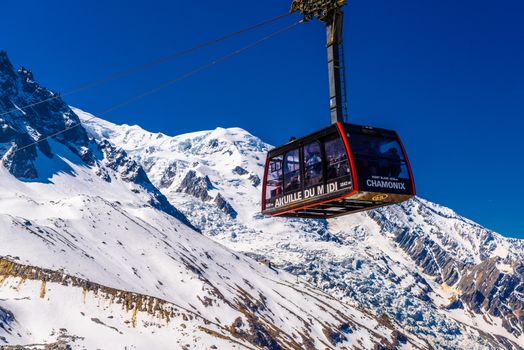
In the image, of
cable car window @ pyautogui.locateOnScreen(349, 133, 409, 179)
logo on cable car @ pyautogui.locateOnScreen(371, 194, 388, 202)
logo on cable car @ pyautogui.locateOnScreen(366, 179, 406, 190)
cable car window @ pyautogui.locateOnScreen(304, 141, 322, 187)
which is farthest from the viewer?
cable car window @ pyautogui.locateOnScreen(304, 141, 322, 187)

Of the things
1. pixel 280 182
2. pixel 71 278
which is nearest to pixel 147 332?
pixel 71 278

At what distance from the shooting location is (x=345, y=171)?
31.5 m

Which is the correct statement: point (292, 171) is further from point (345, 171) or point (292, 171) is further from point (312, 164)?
point (345, 171)

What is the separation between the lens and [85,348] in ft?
436

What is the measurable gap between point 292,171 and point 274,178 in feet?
7.15

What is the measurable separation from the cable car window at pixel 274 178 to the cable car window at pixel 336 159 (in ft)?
16.2

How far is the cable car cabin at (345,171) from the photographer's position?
31.3 meters

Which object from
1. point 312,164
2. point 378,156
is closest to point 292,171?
point 312,164

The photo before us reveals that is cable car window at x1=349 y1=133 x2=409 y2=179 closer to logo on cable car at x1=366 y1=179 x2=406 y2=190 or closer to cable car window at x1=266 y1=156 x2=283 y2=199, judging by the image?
logo on cable car at x1=366 y1=179 x2=406 y2=190

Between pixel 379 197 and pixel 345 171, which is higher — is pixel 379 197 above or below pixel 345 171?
below

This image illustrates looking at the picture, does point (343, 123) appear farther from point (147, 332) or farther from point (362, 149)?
point (147, 332)

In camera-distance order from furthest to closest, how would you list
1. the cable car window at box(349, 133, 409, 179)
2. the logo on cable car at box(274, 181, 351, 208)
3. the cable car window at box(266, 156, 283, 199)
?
the cable car window at box(266, 156, 283, 199) → the logo on cable car at box(274, 181, 351, 208) → the cable car window at box(349, 133, 409, 179)

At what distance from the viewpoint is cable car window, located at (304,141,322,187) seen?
110 ft

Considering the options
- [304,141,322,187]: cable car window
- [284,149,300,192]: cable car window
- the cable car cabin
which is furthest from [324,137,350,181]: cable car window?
[284,149,300,192]: cable car window
